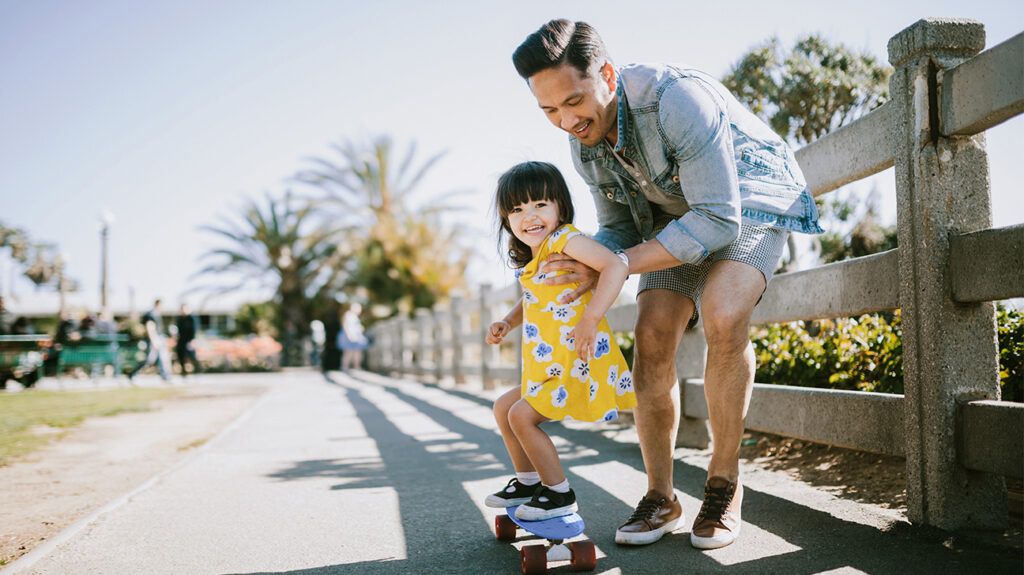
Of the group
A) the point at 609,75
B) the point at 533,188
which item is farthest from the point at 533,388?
the point at 609,75

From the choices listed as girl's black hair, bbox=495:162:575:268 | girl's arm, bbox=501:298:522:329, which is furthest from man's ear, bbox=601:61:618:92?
girl's arm, bbox=501:298:522:329

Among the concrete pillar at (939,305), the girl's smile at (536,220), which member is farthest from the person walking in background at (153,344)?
the concrete pillar at (939,305)

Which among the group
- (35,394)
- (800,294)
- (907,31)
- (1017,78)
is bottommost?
(35,394)

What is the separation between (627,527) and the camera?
8.41 ft

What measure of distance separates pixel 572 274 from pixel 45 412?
866cm

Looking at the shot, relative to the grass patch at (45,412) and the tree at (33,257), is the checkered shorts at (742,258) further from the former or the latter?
the tree at (33,257)

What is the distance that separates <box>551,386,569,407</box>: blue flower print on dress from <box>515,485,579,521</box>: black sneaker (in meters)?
0.25

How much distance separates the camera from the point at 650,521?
259 centimetres

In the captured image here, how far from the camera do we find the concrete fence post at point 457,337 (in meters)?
11.9

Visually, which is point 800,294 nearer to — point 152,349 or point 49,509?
point 49,509

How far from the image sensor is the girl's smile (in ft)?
8.71

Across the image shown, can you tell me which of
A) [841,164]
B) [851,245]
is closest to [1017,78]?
[841,164]

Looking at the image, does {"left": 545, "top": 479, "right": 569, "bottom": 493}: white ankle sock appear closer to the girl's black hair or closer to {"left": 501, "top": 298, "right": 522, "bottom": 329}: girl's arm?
{"left": 501, "top": 298, "right": 522, "bottom": 329}: girl's arm

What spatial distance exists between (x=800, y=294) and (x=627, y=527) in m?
1.37
